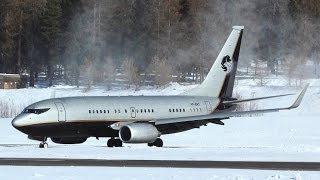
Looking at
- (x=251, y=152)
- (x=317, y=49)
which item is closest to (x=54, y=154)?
(x=251, y=152)

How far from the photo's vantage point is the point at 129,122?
53.1m

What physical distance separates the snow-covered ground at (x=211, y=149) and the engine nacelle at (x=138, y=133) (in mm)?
519

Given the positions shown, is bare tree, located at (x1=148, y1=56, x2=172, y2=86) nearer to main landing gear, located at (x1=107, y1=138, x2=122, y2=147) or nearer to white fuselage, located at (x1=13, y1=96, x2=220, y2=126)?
white fuselage, located at (x1=13, y1=96, x2=220, y2=126)

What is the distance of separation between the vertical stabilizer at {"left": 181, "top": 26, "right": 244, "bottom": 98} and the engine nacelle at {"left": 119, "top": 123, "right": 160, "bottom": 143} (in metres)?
6.80

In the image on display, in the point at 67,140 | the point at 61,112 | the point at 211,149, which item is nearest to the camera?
the point at 211,149

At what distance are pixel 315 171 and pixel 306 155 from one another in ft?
29.1

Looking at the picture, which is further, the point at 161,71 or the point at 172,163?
the point at 161,71

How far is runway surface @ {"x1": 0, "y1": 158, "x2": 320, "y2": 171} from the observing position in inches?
1350

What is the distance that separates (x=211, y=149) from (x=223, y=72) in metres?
12.9

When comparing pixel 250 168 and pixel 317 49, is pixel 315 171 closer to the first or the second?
pixel 250 168

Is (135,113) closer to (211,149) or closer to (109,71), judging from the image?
(211,149)

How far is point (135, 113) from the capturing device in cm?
5356

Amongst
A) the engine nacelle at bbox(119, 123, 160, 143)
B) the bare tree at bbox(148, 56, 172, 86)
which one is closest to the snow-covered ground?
the engine nacelle at bbox(119, 123, 160, 143)

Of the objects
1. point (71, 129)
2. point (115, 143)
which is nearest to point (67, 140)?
point (71, 129)
